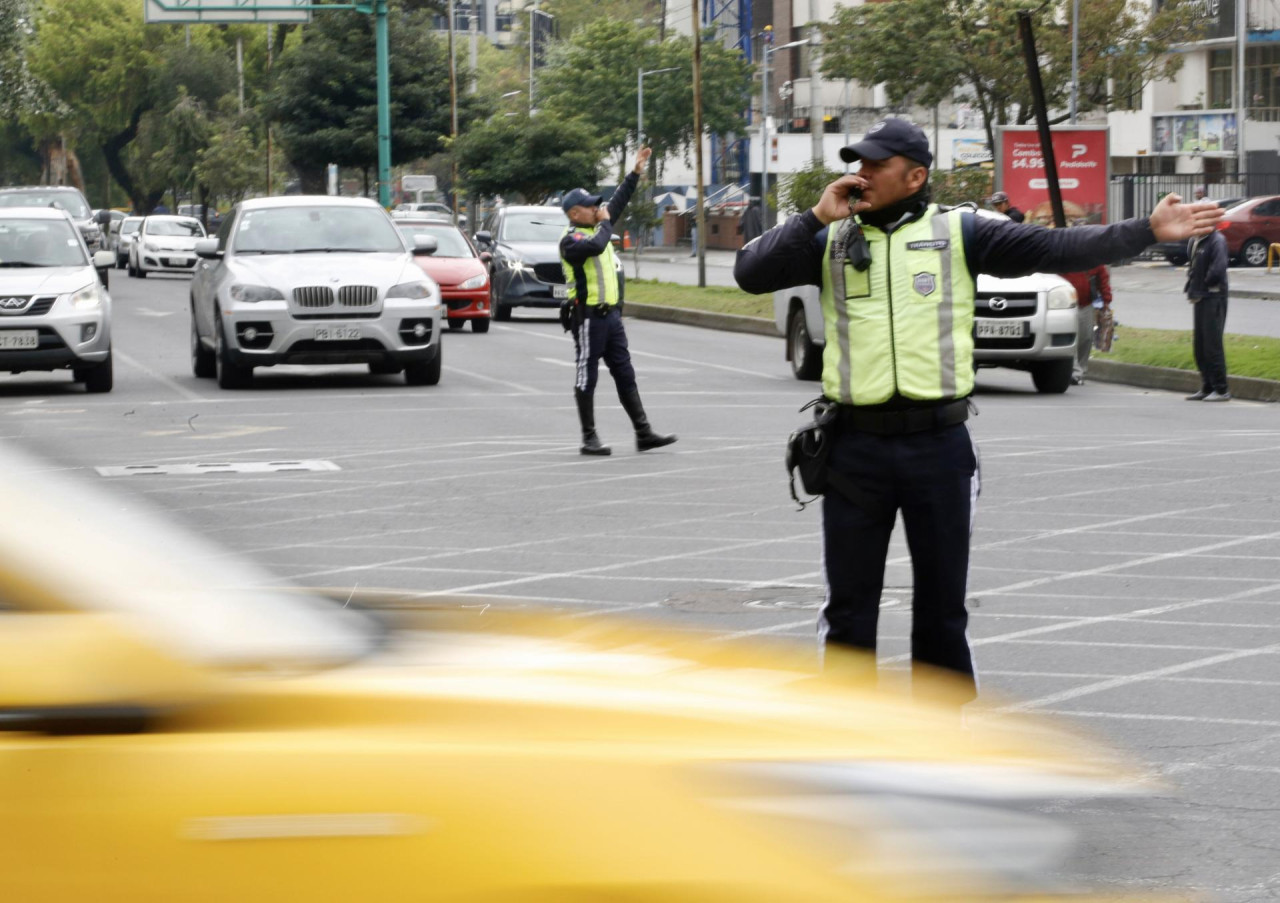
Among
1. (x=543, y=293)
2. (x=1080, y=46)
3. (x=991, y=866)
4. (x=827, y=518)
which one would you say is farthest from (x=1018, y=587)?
(x=1080, y=46)

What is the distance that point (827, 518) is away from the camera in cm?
540

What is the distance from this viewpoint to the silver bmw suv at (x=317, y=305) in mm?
18781

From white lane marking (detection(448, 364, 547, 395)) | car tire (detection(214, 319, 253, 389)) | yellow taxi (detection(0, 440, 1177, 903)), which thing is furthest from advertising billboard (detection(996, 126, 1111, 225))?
yellow taxi (detection(0, 440, 1177, 903))

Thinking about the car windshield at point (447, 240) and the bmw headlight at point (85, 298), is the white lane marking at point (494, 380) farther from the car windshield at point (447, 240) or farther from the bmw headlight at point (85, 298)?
the car windshield at point (447, 240)

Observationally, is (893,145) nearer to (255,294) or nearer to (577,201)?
(577,201)

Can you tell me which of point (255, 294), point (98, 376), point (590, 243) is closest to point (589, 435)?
point (590, 243)

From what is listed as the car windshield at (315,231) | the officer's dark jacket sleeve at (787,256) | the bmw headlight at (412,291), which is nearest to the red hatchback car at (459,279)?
the car windshield at (315,231)

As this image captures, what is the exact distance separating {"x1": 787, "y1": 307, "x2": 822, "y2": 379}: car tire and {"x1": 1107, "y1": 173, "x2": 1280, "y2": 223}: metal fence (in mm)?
37619

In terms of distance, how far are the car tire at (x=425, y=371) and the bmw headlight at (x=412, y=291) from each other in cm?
54

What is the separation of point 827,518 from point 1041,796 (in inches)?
99.0

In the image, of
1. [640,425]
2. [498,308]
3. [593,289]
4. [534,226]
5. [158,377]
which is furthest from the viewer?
[534,226]

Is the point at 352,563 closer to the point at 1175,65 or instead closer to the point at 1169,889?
the point at 1169,889

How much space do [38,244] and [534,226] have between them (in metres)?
14.4

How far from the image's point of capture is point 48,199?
152 ft
